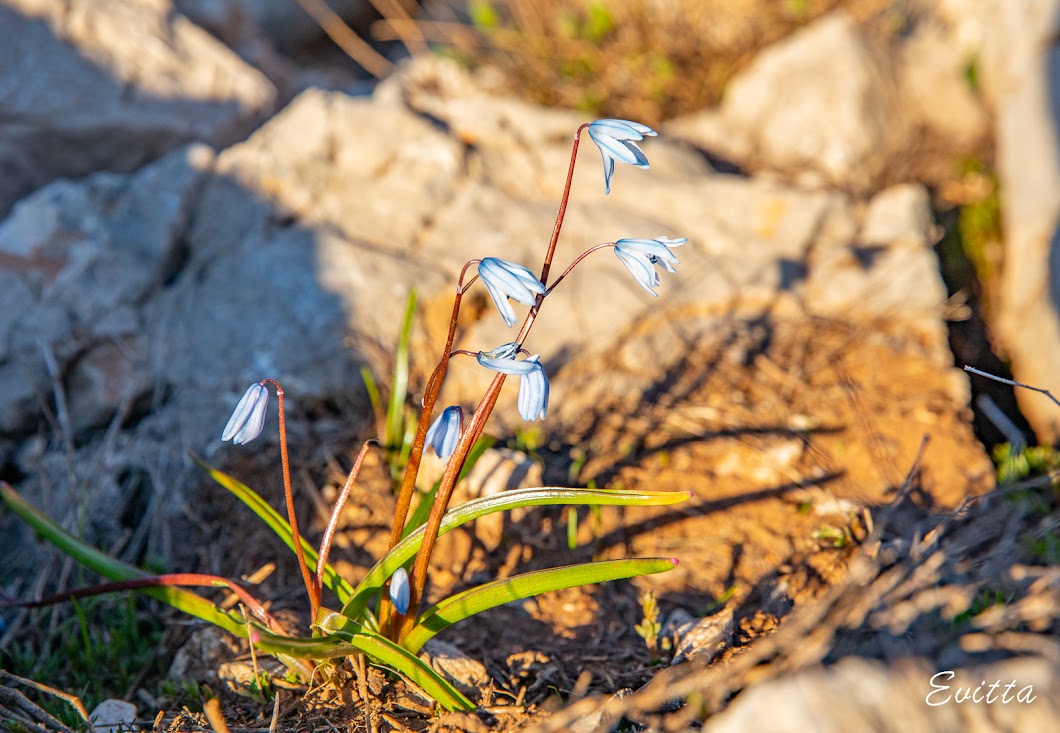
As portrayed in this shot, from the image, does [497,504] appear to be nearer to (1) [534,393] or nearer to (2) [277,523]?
(1) [534,393]

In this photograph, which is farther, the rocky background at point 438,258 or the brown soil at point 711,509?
the rocky background at point 438,258

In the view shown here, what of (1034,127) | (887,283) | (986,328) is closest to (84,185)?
(887,283)

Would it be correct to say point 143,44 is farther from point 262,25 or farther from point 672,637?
point 672,637

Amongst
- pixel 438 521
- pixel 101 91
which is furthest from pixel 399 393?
pixel 101 91

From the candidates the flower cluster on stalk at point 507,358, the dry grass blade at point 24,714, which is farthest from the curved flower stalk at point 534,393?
the dry grass blade at point 24,714

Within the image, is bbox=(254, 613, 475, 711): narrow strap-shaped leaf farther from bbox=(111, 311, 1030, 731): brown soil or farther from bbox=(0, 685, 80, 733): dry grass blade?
bbox=(0, 685, 80, 733): dry grass blade

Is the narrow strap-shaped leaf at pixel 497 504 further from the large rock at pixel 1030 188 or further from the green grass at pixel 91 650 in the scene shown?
the large rock at pixel 1030 188
